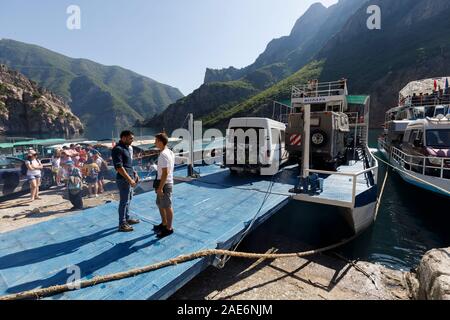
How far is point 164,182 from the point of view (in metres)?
4.93

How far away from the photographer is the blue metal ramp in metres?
3.87

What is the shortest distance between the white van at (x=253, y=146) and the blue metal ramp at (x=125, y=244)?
210 centimetres

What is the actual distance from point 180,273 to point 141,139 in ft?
65.3

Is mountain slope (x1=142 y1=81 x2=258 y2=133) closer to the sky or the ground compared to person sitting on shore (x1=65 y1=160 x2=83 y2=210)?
closer to the sky

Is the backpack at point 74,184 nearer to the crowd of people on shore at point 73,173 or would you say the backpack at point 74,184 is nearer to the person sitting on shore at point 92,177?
the crowd of people on shore at point 73,173

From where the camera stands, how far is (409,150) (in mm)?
14641

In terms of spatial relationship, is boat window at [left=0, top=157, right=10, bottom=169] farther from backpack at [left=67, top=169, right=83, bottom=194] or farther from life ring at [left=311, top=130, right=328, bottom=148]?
life ring at [left=311, top=130, right=328, bottom=148]

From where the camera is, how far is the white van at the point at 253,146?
9.71m

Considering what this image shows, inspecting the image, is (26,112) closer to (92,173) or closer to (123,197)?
(92,173)

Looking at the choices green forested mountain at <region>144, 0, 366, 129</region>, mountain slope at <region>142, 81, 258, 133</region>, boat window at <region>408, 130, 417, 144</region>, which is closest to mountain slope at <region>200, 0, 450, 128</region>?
green forested mountain at <region>144, 0, 366, 129</region>

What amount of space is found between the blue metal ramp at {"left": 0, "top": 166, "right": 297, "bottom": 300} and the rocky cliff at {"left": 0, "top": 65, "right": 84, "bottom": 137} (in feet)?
382

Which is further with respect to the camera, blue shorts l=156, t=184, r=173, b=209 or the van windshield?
the van windshield

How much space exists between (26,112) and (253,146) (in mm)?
124252

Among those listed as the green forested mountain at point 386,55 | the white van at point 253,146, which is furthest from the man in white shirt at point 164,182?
the green forested mountain at point 386,55
